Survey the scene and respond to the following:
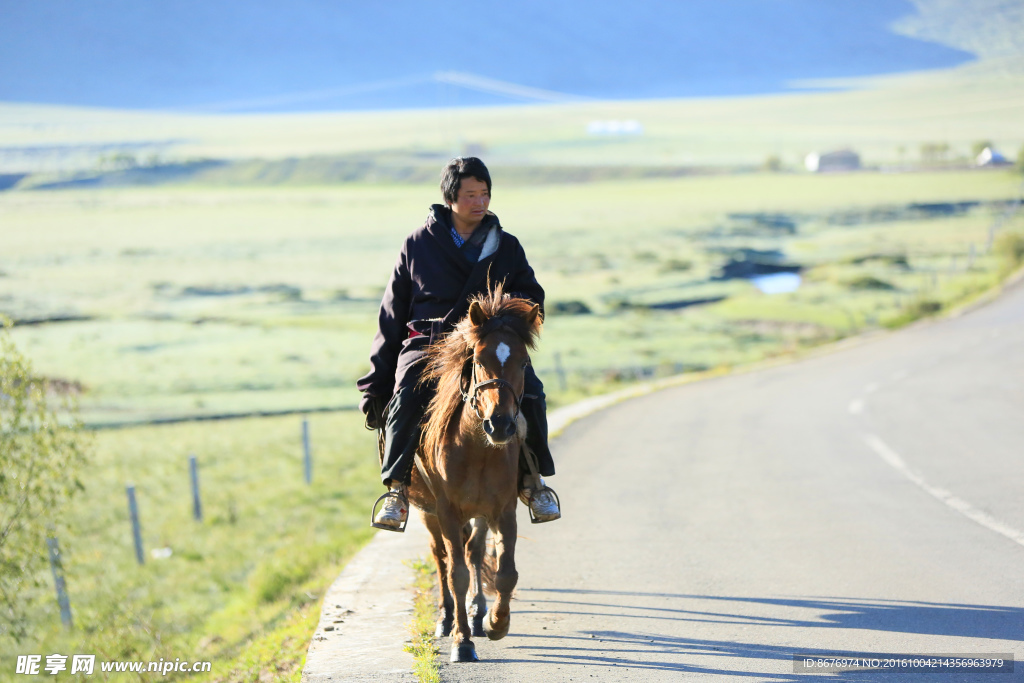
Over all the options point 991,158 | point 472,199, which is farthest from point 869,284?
point 472,199

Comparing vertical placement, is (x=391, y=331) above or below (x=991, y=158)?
below

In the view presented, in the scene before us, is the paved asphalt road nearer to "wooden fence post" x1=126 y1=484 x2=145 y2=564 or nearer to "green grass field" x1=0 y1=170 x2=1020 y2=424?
"wooden fence post" x1=126 y1=484 x2=145 y2=564

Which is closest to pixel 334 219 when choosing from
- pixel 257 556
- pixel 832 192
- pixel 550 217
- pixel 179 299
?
pixel 550 217

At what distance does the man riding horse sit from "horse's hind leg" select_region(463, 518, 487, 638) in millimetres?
385

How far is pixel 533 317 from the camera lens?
499 cm

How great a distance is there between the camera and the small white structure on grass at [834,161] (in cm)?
10051

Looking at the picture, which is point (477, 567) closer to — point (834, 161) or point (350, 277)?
point (350, 277)

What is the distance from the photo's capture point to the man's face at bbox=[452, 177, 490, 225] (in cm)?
558

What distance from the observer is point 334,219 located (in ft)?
370

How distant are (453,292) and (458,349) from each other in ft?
2.29

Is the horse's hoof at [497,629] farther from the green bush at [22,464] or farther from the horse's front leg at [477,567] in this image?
the green bush at [22,464]

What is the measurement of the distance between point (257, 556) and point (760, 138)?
132 meters

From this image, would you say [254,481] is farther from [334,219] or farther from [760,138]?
[760,138]

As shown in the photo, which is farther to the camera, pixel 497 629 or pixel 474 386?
pixel 497 629
